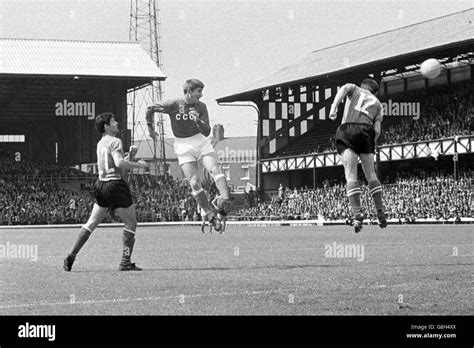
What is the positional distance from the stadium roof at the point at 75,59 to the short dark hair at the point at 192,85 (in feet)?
132

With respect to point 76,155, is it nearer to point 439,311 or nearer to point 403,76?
point 403,76

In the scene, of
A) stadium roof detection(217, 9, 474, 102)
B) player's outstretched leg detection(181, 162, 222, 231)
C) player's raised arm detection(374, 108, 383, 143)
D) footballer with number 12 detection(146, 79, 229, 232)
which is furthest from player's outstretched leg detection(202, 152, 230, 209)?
stadium roof detection(217, 9, 474, 102)

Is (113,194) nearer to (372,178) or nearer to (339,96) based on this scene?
(339,96)

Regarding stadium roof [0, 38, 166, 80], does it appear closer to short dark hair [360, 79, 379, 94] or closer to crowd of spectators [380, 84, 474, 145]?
crowd of spectators [380, 84, 474, 145]

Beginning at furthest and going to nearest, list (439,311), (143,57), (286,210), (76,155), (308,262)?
(76,155) → (143,57) → (286,210) → (308,262) → (439,311)

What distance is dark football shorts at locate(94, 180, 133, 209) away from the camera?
13.0 meters

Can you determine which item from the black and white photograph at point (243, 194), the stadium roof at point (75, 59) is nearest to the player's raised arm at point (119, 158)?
the black and white photograph at point (243, 194)

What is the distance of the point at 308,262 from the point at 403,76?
4513 centimetres

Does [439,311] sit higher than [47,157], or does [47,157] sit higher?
[47,157]

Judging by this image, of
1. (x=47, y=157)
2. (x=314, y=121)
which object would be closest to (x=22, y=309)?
(x=314, y=121)

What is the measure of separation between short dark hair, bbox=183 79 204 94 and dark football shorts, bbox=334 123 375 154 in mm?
2309

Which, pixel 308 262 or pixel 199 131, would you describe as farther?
pixel 308 262

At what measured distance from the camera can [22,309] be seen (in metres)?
8.84

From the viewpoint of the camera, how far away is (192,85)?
1302cm
